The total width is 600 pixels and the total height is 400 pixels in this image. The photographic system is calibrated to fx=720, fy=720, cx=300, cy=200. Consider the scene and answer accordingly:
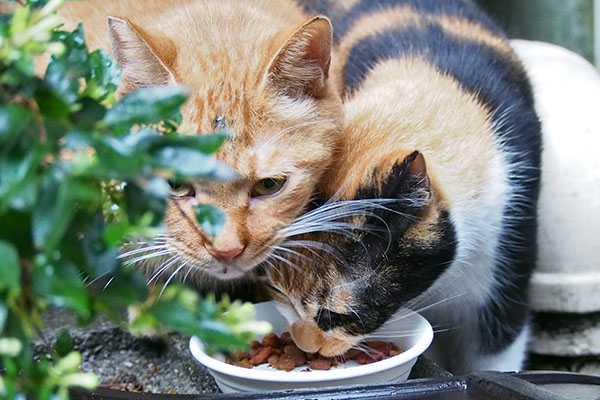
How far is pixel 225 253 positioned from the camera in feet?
3.89

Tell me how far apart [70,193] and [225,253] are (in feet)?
2.27

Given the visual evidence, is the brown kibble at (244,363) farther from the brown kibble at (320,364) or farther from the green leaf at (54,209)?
the green leaf at (54,209)

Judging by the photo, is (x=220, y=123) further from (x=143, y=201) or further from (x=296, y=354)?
(x=143, y=201)

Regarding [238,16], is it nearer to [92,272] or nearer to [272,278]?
[272,278]

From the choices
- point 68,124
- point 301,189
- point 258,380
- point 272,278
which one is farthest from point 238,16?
point 68,124

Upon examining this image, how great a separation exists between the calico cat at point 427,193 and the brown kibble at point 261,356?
0.27ft

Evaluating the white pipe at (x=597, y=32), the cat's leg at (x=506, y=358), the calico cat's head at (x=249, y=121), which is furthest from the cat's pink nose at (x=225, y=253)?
the white pipe at (x=597, y=32)

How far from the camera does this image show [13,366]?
0.55m

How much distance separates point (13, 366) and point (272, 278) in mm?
818

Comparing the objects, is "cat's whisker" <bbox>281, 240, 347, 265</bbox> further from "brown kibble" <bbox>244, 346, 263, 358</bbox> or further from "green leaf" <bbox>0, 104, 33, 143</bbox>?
"green leaf" <bbox>0, 104, 33, 143</bbox>

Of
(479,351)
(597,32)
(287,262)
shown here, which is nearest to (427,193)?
(287,262)

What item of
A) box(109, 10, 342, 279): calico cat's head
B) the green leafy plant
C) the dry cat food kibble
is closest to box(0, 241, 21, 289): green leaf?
the green leafy plant

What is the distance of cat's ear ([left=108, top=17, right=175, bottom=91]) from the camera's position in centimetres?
122

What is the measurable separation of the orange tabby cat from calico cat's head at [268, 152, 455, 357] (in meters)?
0.10
